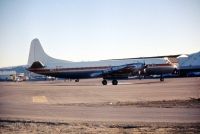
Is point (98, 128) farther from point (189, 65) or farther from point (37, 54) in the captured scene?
point (189, 65)

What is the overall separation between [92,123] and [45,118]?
3.25 metres

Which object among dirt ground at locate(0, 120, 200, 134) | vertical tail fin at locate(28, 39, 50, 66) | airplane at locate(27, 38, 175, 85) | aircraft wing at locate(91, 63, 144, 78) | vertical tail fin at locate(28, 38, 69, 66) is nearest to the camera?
dirt ground at locate(0, 120, 200, 134)

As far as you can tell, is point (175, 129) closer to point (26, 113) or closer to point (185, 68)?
point (26, 113)

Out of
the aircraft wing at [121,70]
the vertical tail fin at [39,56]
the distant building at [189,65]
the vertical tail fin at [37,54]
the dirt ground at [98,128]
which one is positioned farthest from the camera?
the distant building at [189,65]

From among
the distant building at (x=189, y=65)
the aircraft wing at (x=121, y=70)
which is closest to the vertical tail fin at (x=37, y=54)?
the aircraft wing at (x=121, y=70)

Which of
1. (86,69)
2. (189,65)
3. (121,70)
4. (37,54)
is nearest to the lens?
(121,70)

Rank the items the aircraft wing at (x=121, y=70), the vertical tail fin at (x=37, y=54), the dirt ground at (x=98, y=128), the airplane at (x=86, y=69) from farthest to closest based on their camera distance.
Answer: the vertical tail fin at (x=37, y=54) → the airplane at (x=86, y=69) → the aircraft wing at (x=121, y=70) → the dirt ground at (x=98, y=128)

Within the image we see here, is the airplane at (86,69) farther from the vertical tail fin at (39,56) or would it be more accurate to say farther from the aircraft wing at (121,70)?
the vertical tail fin at (39,56)

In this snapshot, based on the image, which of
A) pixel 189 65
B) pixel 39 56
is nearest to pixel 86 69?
pixel 39 56

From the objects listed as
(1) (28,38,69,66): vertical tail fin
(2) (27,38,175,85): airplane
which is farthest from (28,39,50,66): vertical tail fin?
(2) (27,38,175,85): airplane

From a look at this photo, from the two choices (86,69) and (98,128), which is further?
(86,69)

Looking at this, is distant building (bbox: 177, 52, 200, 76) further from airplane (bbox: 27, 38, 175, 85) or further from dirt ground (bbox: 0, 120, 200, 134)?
dirt ground (bbox: 0, 120, 200, 134)

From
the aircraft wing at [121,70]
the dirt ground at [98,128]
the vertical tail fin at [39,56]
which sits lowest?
the dirt ground at [98,128]

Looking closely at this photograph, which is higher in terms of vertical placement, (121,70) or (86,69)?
(86,69)
